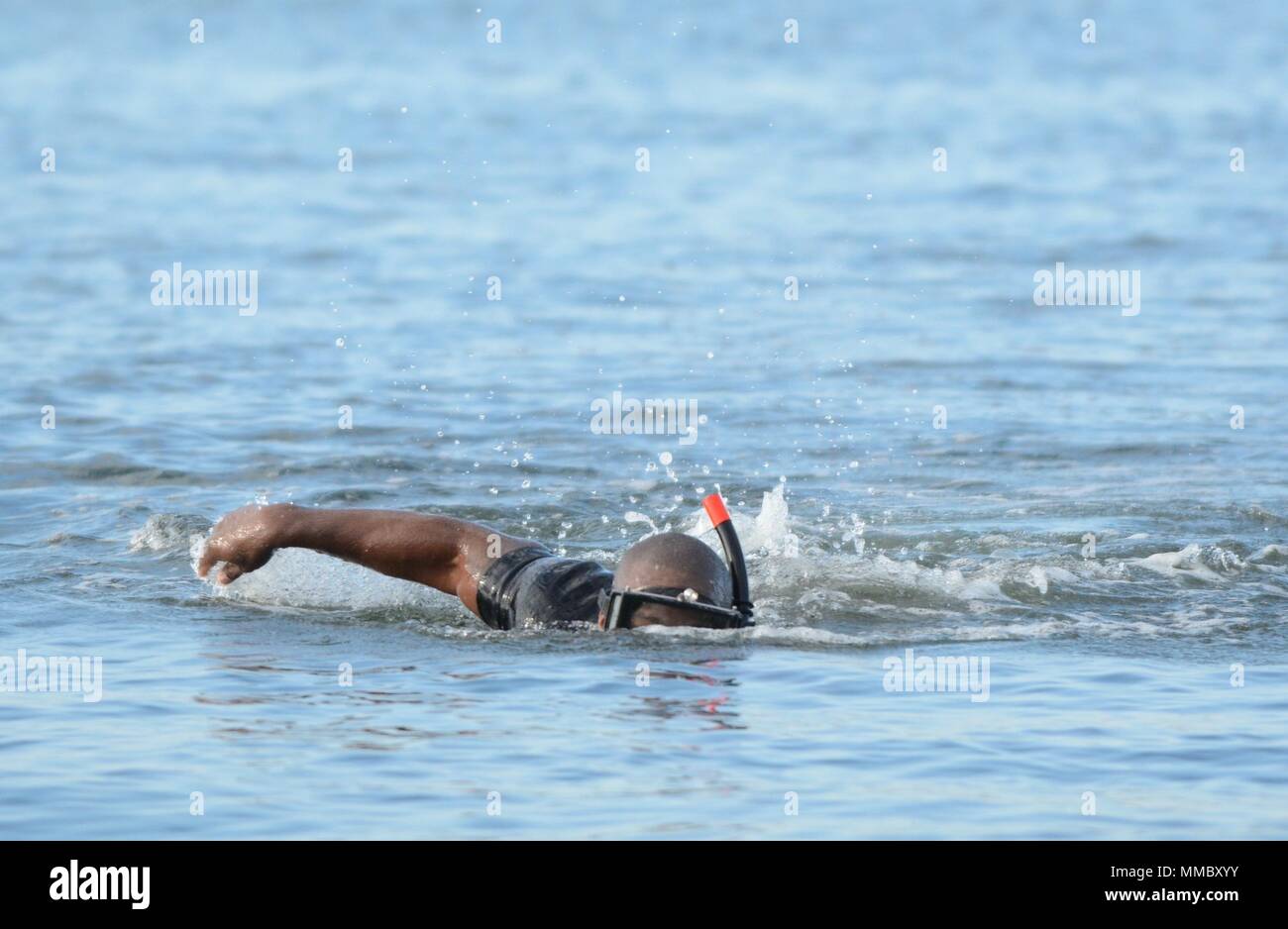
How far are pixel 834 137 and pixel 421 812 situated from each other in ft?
93.2

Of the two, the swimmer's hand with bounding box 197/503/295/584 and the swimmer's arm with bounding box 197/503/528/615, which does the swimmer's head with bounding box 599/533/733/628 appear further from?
the swimmer's hand with bounding box 197/503/295/584

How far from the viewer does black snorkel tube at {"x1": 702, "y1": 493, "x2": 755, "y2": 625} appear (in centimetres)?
879

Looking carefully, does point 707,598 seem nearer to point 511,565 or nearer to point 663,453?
point 511,565

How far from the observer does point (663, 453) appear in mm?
14445

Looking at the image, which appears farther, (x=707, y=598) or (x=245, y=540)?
(x=245, y=540)

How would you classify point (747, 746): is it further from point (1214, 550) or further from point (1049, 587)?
point (1214, 550)

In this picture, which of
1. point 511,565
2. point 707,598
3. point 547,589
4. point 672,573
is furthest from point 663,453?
point 672,573

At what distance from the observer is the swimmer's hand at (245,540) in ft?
29.4

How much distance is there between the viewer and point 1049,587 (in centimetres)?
1048

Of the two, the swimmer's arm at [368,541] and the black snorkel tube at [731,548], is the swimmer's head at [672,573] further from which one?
the swimmer's arm at [368,541]

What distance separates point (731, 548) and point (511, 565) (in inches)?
44.2

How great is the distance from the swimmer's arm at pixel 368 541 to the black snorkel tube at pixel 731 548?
1.04 meters

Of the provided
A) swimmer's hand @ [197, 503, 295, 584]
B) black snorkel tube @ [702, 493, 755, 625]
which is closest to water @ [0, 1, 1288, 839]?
black snorkel tube @ [702, 493, 755, 625]

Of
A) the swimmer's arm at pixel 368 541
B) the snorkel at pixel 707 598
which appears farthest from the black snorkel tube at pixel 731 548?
the swimmer's arm at pixel 368 541
